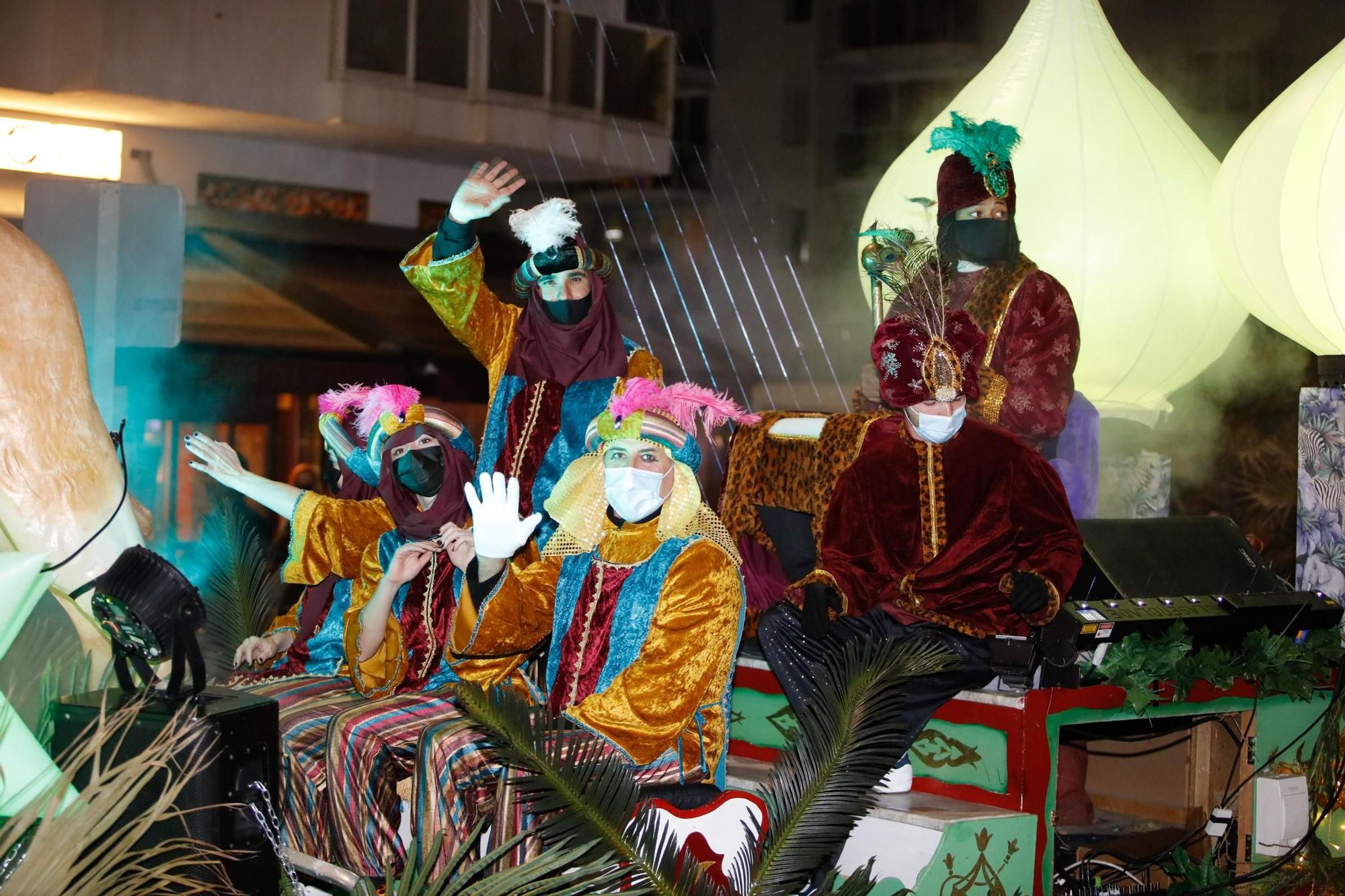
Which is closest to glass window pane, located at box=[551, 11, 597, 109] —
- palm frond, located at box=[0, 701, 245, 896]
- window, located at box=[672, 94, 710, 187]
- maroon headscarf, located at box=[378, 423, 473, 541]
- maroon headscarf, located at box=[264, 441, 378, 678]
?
window, located at box=[672, 94, 710, 187]

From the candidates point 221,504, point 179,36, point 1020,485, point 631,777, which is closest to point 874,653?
point 1020,485

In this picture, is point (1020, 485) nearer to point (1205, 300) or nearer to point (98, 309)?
point (1205, 300)

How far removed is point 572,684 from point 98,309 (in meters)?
2.45

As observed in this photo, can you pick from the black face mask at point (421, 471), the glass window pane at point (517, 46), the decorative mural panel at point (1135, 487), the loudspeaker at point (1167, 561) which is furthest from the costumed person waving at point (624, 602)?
the glass window pane at point (517, 46)

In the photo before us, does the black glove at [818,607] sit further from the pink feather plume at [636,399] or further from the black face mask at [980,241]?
the black face mask at [980,241]

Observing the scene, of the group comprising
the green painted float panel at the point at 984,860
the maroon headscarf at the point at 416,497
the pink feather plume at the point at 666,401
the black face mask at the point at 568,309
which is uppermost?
the black face mask at the point at 568,309

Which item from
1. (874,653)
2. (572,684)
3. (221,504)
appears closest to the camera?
(572,684)

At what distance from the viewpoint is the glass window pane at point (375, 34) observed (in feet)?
27.8

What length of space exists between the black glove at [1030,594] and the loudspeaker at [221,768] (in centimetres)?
189

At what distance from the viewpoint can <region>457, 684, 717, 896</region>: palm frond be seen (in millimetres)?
3010

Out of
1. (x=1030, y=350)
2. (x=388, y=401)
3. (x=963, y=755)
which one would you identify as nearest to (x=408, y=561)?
(x=388, y=401)

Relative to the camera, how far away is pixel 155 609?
306 cm

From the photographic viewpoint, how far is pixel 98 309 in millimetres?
5062

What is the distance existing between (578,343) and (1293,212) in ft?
7.48
